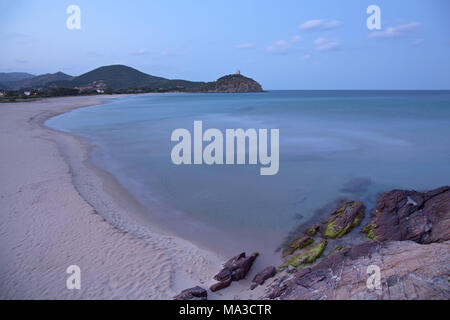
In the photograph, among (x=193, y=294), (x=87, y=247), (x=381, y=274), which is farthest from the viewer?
(x=87, y=247)

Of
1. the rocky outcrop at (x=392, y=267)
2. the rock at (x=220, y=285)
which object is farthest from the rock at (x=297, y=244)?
the rock at (x=220, y=285)

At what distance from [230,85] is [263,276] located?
190 metres

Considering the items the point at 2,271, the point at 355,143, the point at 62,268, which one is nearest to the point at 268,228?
the point at 62,268

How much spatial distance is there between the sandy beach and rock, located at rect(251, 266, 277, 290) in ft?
0.77

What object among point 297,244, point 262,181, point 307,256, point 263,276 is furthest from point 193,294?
point 262,181

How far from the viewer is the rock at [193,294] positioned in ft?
15.5

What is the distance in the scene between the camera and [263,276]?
215 inches

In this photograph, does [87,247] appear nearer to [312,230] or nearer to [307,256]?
[307,256]

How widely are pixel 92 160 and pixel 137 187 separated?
16.2ft

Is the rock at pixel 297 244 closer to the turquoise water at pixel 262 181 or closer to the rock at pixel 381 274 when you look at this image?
the turquoise water at pixel 262 181

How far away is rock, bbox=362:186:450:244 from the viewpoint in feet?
19.5

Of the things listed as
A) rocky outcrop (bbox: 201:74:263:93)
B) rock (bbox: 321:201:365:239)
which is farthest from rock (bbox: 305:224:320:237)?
rocky outcrop (bbox: 201:74:263:93)

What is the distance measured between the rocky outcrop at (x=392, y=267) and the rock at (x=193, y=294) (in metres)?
1.19
